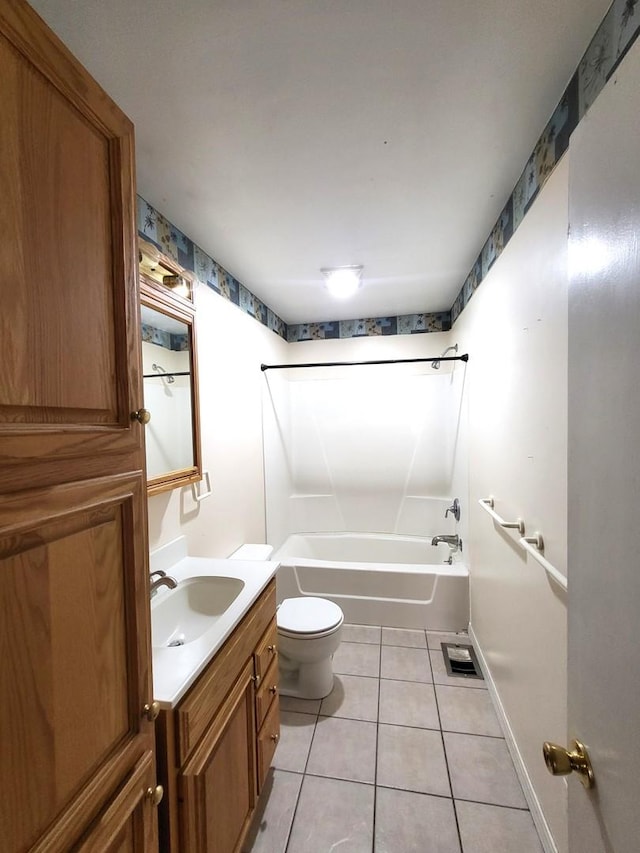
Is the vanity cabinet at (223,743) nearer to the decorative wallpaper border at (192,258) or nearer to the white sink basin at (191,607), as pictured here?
the white sink basin at (191,607)

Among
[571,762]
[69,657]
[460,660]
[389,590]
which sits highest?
[69,657]

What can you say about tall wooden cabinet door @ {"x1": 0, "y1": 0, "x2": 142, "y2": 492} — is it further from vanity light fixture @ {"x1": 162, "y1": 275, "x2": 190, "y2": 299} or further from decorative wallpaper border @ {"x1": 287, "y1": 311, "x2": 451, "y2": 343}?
decorative wallpaper border @ {"x1": 287, "y1": 311, "x2": 451, "y2": 343}

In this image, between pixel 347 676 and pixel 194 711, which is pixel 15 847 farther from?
pixel 347 676

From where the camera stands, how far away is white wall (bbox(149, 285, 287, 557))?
69.4 inches

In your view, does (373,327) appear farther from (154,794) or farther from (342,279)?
(154,794)

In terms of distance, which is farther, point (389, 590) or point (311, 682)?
point (389, 590)

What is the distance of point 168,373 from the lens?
5.44 ft

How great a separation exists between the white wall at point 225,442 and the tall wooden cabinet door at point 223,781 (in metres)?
0.72

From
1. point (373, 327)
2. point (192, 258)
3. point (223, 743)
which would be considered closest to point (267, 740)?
point (223, 743)

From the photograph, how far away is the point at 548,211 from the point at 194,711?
1.84 m

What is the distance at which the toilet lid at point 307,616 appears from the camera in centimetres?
187

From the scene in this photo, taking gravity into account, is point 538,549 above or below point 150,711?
above

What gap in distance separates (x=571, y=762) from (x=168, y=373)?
1.75 metres

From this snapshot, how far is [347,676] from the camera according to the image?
6.90ft
